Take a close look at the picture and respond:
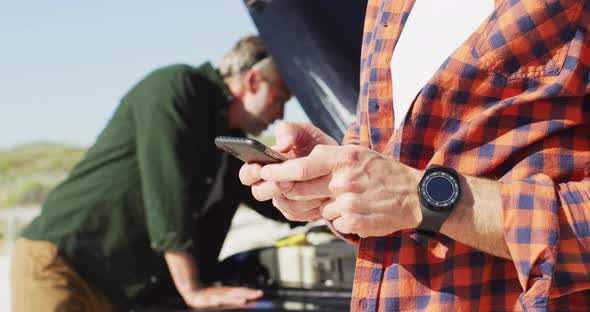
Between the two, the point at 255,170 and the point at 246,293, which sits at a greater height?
the point at 255,170

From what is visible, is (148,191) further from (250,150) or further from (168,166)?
(250,150)

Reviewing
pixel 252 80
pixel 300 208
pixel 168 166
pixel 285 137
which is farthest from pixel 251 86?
pixel 300 208

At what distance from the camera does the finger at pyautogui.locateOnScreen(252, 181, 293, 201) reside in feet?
3.05

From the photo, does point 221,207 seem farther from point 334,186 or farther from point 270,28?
point 334,186

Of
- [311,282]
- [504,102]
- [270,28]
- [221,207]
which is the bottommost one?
[311,282]

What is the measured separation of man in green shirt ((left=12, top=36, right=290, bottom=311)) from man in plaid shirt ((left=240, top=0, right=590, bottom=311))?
1.28 meters

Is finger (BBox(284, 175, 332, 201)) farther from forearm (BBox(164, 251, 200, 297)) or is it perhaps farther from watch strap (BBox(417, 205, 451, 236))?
forearm (BBox(164, 251, 200, 297))

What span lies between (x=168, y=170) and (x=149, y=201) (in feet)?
0.39

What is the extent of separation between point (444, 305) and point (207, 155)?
4.92 ft

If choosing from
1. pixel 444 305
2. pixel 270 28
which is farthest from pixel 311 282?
pixel 444 305

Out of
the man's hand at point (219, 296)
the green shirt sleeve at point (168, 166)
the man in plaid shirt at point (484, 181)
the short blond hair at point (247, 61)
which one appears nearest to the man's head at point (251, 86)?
the short blond hair at point (247, 61)

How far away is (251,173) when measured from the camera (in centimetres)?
96

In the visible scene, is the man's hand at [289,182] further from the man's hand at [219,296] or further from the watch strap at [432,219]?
the man's hand at [219,296]

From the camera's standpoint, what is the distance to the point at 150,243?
2457 millimetres
